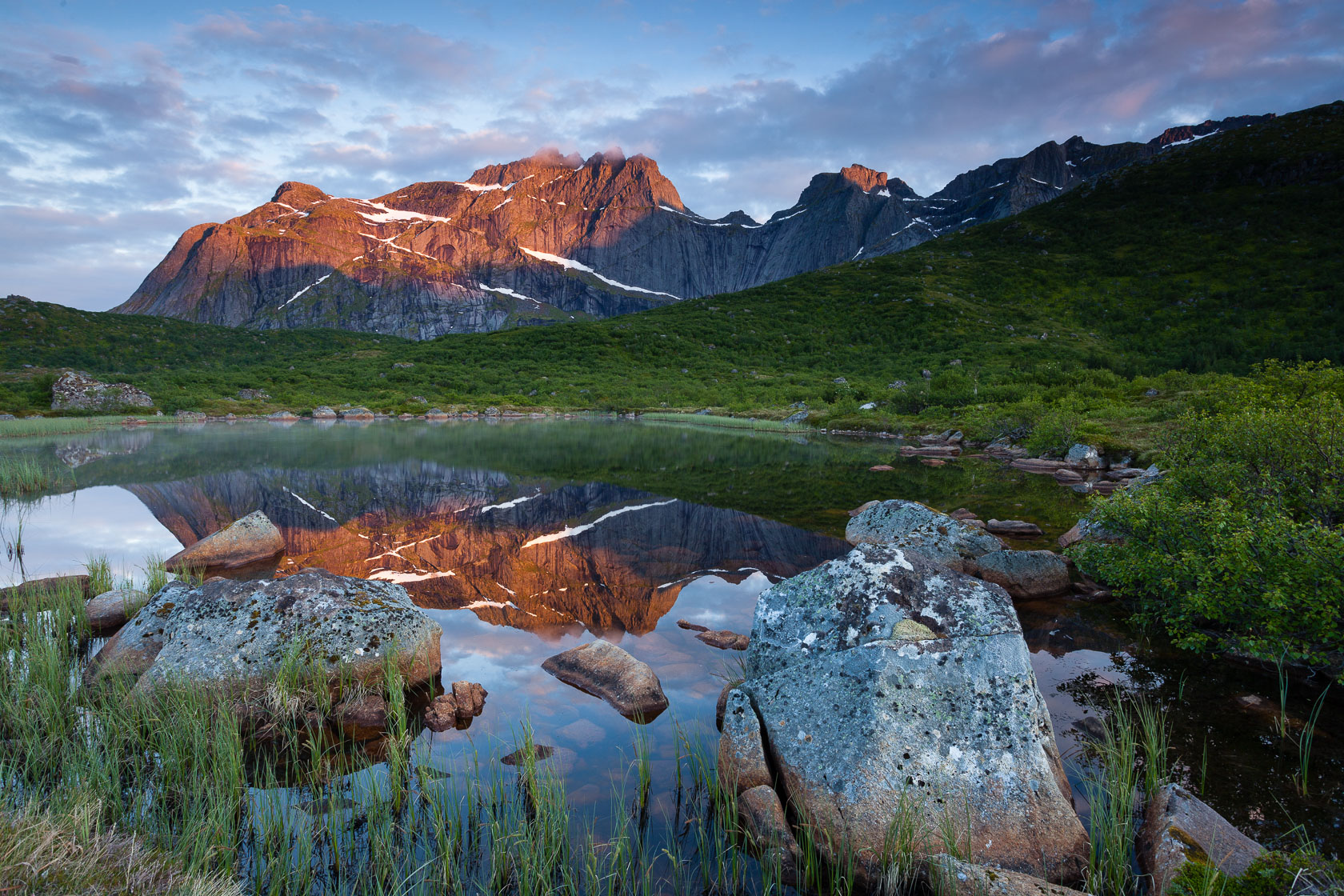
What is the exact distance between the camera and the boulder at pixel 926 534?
12250 mm

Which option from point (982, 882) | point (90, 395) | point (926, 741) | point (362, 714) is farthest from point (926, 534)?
point (90, 395)

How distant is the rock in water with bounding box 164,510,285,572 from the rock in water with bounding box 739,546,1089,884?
1217 centimetres

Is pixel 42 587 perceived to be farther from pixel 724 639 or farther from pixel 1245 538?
pixel 1245 538

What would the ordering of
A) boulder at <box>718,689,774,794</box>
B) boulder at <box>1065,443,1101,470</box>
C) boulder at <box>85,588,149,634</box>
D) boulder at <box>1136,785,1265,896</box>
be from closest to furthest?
boulder at <box>1136,785,1265,896</box>, boulder at <box>718,689,774,794</box>, boulder at <box>85,588,149,634</box>, boulder at <box>1065,443,1101,470</box>

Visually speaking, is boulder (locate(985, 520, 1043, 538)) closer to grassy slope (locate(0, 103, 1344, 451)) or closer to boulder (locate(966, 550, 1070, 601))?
boulder (locate(966, 550, 1070, 601))

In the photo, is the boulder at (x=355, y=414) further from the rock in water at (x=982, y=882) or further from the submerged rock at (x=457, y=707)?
the rock in water at (x=982, y=882)

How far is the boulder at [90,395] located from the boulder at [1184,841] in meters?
78.0

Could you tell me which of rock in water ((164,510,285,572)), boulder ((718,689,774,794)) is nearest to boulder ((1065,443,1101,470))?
boulder ((718,689,774,794))

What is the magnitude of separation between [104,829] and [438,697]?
3197mm

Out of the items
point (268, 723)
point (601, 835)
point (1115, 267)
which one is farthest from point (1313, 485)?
point (1115, 267)

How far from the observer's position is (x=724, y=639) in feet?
31.7

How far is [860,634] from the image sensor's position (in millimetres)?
6824

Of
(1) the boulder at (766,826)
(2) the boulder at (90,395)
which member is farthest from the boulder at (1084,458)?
(2) the boulder at (90,395)

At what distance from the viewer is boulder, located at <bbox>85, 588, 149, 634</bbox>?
933cm
